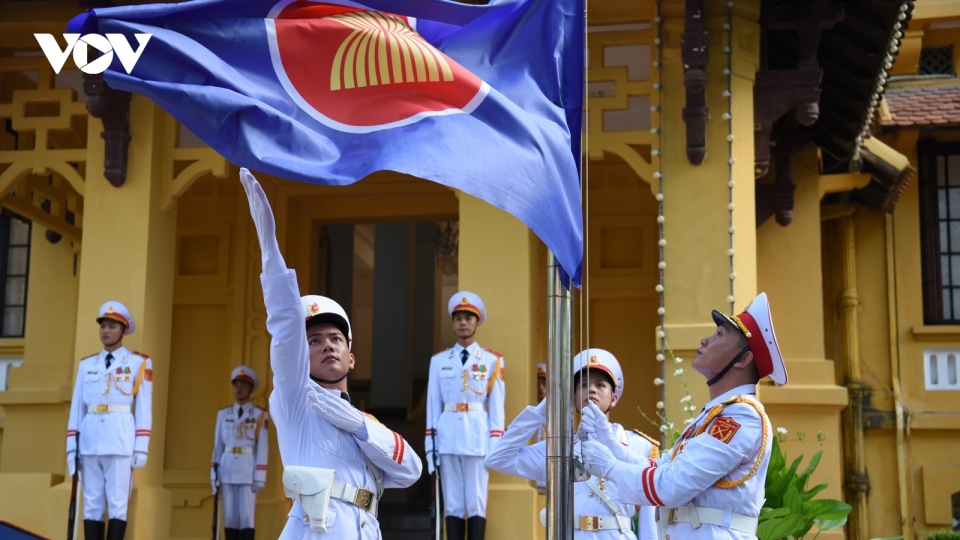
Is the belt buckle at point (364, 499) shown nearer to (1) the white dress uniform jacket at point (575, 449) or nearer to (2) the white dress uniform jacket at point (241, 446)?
(1) the white dress uniform jacket at point (575, 449)

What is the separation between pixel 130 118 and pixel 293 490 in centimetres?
702

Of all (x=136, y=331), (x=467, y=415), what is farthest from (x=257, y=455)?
(x=467, y=415)

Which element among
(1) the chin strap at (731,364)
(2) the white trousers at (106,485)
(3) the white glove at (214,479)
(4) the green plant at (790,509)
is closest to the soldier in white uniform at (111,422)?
(2) the white trousers at (106,485)

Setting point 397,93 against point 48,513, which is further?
point 48,513

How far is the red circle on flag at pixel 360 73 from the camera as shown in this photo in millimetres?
5371

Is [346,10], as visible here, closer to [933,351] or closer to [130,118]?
[130,118]

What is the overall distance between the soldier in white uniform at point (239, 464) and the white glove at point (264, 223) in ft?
27.7

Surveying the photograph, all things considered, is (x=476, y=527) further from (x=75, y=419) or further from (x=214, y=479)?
(x=214, y=479)

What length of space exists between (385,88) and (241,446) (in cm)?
804

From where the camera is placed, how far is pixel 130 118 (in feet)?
37.2

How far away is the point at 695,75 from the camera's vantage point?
33.6ft

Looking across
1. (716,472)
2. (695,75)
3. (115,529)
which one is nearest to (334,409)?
(716,472)

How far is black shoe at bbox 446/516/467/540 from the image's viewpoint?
10133 mm

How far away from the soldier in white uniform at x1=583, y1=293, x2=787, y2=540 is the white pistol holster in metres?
1.05
